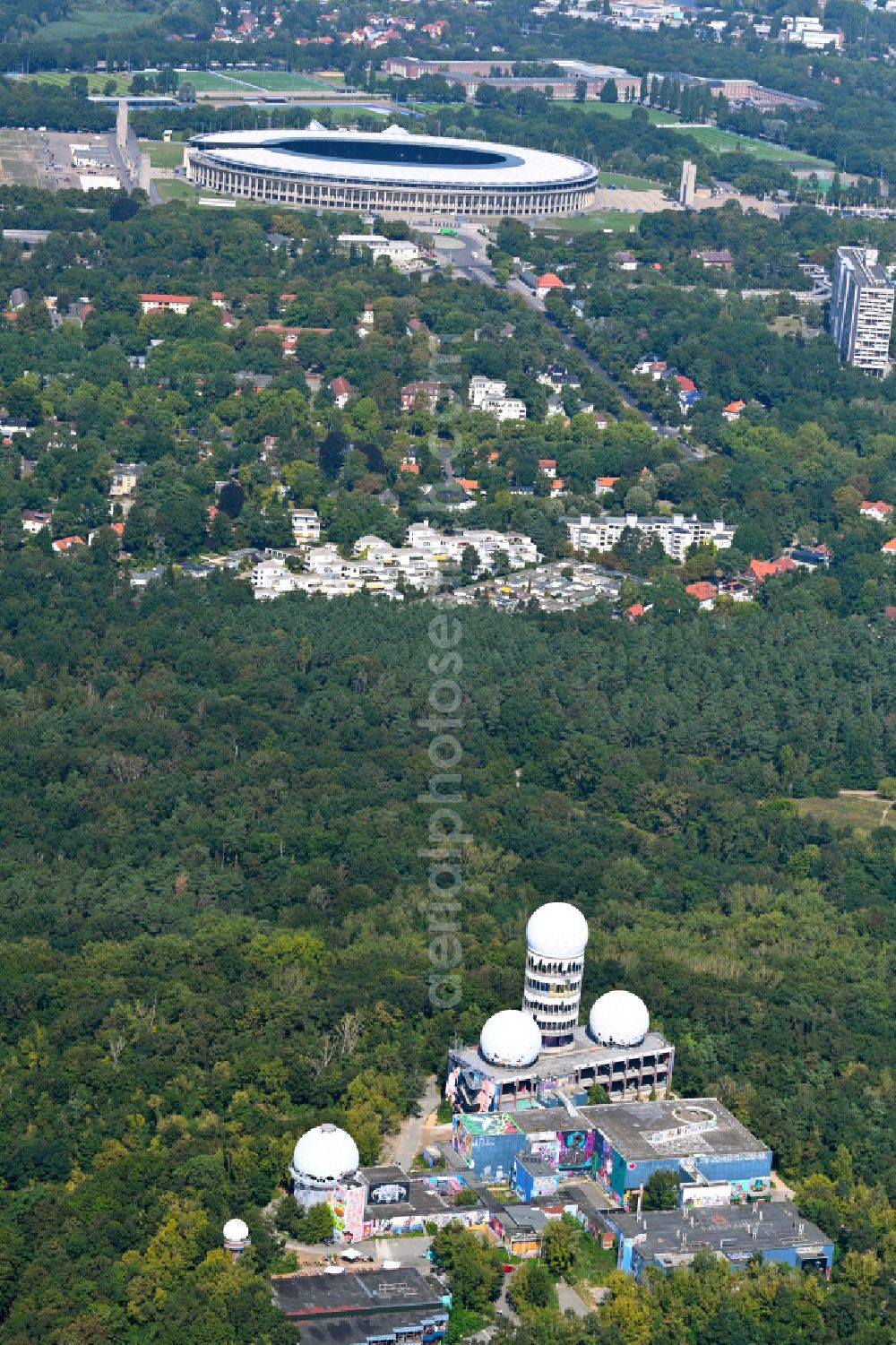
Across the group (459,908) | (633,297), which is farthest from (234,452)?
(459,908)

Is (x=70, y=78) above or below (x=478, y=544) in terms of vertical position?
below

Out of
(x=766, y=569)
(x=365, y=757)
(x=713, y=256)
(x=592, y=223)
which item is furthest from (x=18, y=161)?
(x=365, y=757)

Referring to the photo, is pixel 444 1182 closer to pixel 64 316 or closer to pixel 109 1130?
pixel 109 1130

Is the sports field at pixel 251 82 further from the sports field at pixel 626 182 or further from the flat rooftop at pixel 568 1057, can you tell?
the flat rooftop at pixel 568 1057

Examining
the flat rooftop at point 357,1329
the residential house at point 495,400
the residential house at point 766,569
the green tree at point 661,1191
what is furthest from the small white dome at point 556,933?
the residential house at point 495,400

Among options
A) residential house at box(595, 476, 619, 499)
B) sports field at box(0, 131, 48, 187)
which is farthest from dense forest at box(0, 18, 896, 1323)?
sports field at box(0, 131, 48, 187)

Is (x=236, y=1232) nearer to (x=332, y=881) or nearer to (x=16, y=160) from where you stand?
(x=332, y=881)
